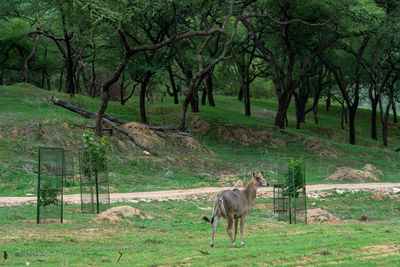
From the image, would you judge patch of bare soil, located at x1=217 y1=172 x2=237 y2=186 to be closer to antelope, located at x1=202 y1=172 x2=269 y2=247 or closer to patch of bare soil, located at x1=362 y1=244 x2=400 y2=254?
antelope, located at x1=202 y1=172 x2=269 y2=247

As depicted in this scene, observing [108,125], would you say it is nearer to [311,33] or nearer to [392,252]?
[311,33]

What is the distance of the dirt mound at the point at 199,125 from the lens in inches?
1855

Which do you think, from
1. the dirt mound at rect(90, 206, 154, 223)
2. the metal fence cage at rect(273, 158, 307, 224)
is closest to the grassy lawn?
the dirt mound at rect(90, 206, 154, 223)

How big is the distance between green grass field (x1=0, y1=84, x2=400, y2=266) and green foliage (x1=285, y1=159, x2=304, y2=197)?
1463mm

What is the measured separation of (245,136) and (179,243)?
3232 centimetres

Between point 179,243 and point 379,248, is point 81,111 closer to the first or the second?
point 179,243

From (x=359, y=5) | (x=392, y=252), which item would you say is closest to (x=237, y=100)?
(x=359, y=5)

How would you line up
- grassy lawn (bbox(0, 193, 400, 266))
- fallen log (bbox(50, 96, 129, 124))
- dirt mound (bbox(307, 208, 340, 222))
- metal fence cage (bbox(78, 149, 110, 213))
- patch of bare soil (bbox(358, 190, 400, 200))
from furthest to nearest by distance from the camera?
fallen log (bbox(50, 96, 129, 124)), patch of bare soil (bbox(358, 190, 400, 200)), dirt mound (bbox(307, 208, 340, 222)), metal fence cage (bbox(78, 149, 110, 213)), grassy lawn (bbox(0, 193, 400, 266))

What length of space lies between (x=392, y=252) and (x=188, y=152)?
26.3 meters

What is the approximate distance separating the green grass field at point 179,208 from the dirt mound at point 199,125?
434mm

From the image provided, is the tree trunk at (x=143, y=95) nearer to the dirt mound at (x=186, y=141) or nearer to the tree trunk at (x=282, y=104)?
the dirt mound at (x=186, y=141)

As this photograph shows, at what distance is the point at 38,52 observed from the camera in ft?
208

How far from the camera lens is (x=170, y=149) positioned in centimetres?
3797

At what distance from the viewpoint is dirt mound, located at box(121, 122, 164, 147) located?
123 ft
